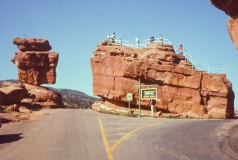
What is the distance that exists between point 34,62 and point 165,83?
32439 mm

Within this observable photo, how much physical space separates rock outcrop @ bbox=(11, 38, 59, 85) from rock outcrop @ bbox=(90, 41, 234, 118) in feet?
67.4

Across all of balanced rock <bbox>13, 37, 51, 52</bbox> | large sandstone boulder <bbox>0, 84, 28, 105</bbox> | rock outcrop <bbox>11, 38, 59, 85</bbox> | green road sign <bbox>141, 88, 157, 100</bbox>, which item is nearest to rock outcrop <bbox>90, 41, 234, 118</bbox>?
green road sign <bbox>141, 88, 157, 100</bbox>

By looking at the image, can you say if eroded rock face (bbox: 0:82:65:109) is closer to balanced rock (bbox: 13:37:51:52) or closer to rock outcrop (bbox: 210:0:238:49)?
balanced rock (bbox: 13:37:51:52)

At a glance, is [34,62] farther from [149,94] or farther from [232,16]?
[232,16]

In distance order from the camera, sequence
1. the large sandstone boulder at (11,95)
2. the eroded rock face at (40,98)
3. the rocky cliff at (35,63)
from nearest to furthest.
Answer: the large sandstone boulder at (11,95) → the eroded rock face at (40,98) → the rocky cliff at (35,63)

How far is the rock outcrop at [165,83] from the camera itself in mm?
39625

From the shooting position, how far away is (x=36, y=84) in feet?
198

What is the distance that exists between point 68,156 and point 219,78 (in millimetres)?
35825

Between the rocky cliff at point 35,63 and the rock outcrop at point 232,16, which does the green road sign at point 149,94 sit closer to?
the rock outcrop at point 232,16

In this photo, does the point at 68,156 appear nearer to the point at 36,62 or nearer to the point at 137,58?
the point at 137,58

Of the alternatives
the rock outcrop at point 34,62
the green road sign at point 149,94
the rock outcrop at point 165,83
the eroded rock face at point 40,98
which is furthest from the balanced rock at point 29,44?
the green road sign at point 149,94

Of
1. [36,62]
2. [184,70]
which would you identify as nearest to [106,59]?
[184,70]

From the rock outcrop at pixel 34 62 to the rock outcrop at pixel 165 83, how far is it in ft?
67.4

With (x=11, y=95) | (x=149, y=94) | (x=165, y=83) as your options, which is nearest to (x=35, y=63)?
(x=11, y=95)
